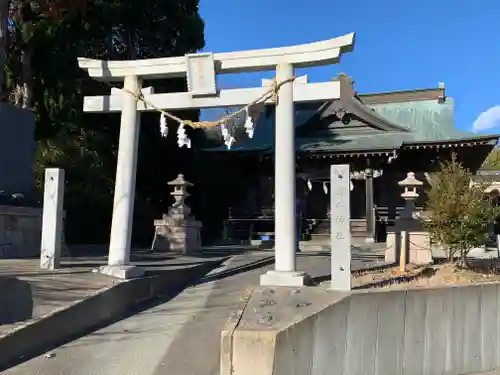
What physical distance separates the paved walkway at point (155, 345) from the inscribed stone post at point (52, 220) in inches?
85.1

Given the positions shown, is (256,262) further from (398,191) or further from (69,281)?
(398,191)

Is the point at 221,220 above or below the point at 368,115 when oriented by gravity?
below

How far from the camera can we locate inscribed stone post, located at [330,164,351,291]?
231 inches

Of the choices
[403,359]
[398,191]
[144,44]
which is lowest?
[403,359]

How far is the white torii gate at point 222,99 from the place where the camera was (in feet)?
23.0

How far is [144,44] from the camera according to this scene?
18.6 metres

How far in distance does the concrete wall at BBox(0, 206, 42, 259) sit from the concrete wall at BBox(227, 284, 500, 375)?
6.91 m

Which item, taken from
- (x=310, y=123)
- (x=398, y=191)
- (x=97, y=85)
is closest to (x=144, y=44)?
(x=97, y=85)

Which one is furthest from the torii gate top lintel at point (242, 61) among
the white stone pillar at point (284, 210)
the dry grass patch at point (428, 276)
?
the dry grass patch at point (428, 276)

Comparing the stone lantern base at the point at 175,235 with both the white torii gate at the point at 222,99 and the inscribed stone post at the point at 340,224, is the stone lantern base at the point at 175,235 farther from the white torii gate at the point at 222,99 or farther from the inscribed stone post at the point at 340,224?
the inscribed stone post at the point at 340,224

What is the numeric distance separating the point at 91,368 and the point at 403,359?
3.39m

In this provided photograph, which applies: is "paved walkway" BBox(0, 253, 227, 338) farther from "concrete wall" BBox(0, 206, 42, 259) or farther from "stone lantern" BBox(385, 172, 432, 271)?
"stone lantern" BBox(385, 172, 432, 271)

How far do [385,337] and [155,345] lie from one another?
2531mm

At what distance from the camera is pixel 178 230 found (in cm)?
1384
